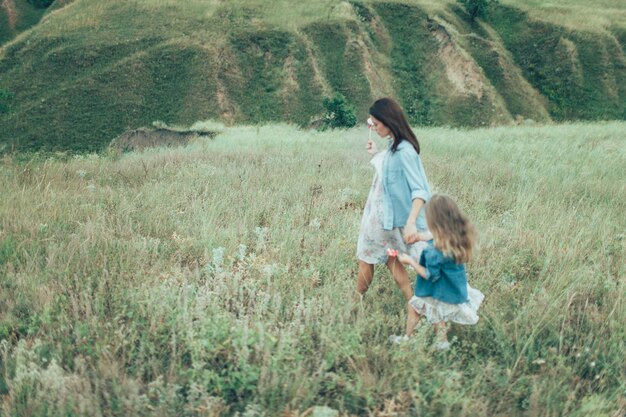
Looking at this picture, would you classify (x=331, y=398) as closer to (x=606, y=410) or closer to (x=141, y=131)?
(x=606, y=410)

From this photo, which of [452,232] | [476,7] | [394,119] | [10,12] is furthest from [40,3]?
[452,232]

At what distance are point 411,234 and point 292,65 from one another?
4778cm

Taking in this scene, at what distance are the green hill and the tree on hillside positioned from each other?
1.10 metres

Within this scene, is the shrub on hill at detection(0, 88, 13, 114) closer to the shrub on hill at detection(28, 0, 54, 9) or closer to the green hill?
the green hill

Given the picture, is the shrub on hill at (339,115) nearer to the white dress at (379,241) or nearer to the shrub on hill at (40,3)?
the white dress at (379,241)

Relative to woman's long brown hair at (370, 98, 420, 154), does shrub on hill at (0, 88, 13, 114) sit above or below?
below

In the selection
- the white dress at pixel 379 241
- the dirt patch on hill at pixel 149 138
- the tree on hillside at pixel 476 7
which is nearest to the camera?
the white dress at pixel 379 241

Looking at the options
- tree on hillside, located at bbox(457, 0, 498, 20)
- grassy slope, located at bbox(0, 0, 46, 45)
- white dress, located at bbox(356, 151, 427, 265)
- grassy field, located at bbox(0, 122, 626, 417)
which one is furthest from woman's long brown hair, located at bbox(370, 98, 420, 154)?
grassy slope, located at bbox(0, 0, 46, 45)

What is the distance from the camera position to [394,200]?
427 cm

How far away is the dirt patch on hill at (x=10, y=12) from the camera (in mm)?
67125

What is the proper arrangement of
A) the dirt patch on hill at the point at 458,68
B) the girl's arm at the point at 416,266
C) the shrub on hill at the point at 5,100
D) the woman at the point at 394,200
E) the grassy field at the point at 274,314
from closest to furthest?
1. the grassy field at the point at 274,314
2. the girl's arm at the point at 416,266
3. the woman at the point at 394,200
4. the shrub on hill at the point at 5,100
5. the dirt patch on hill at the point at 458,68

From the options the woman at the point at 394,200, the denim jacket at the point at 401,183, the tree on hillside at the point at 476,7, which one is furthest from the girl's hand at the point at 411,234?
the tree on hillside at the point at 476,7

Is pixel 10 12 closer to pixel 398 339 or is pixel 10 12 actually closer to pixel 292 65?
pixel 292 65

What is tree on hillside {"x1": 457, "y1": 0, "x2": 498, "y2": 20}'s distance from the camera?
59.2 metres
